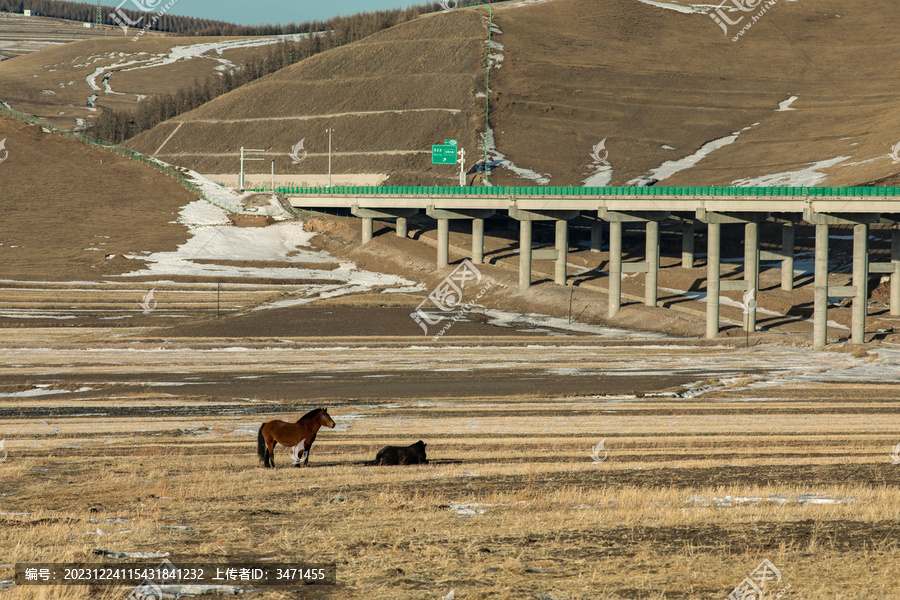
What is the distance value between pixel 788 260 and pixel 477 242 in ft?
103

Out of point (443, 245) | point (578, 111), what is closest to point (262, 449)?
point (443, 245)

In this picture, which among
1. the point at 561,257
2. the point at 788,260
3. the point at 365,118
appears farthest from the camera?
the point at 365,118

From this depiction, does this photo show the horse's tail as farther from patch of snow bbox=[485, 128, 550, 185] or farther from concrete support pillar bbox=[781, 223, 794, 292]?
patch of snow bbox=[485, 128, 550, 185]

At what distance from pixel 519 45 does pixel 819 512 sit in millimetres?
184902

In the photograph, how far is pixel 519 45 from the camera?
192 metres

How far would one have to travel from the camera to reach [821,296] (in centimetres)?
6881

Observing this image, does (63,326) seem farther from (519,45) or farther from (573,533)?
(519,45)

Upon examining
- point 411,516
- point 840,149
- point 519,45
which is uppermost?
point 519,45

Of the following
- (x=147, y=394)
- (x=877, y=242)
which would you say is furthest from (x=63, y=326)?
(x=877, y=242)

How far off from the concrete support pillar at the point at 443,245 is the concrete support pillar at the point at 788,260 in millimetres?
33776

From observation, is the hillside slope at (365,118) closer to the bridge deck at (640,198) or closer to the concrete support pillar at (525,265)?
the bridge deck at (640,198)

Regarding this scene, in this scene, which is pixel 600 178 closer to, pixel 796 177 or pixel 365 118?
pixel 796 177

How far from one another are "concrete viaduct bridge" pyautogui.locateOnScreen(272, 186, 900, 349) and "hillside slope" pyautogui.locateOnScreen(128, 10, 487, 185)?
169 ft

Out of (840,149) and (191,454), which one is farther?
(840,149)
